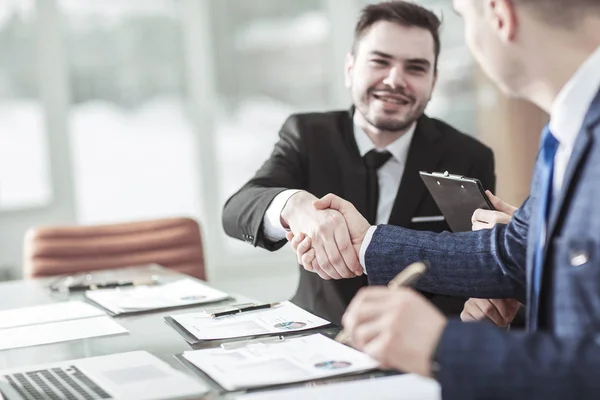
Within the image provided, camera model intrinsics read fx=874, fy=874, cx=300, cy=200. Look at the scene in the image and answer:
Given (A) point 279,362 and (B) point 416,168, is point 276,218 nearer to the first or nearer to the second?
(B) point 416,168

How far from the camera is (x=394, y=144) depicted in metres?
2.61

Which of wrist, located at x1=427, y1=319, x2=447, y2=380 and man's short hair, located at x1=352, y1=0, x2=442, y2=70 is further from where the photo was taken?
man's short hair, located at x1=352, y1=0, x2=442, y2=70

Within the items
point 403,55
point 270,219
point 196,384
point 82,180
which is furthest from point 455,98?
point 196,384

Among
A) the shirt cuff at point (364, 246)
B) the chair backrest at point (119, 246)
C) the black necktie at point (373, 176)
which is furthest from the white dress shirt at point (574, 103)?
the chair backrest at point (119, 246)

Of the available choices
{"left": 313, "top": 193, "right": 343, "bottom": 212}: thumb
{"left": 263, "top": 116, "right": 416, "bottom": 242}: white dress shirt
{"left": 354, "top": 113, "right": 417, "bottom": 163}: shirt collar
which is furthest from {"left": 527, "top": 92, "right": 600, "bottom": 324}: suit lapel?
{"left": 354, "top": 113, "right": 417, "bottom": 163}: shirt collar

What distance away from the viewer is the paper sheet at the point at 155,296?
1.96 m

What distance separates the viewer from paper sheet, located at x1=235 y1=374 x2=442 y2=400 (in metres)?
1.15

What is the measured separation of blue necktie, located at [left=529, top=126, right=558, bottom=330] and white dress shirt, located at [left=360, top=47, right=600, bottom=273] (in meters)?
0.03

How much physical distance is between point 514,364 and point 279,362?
0.47 meters

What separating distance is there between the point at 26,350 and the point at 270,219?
72cm

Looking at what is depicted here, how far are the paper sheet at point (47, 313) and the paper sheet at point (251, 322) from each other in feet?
0.93

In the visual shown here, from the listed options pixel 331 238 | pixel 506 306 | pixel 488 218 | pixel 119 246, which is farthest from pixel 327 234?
pixel 119 246

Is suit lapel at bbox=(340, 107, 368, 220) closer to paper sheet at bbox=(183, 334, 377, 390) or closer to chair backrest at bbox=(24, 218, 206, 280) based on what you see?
chair backrest at bbox=(24, 218, 206, 280)

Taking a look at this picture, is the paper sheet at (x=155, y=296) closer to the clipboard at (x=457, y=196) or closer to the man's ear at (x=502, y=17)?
the clipboard at (x=457, y=196)
